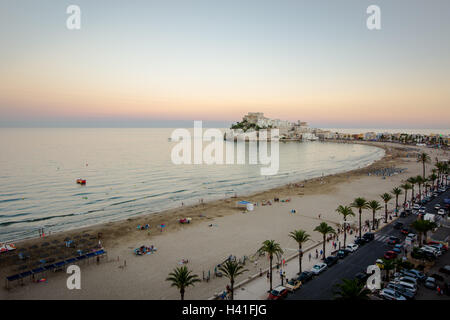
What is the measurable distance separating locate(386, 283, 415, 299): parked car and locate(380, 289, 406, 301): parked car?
274 millimetres

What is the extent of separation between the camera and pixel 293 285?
18.3m

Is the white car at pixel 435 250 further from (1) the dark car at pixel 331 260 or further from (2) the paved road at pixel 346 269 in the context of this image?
(1) the dark car at pixel 331 260

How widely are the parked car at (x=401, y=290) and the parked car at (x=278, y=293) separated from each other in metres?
6.51

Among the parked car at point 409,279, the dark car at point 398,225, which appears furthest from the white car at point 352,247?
the dark car at point 398,225

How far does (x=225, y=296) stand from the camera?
1783cm

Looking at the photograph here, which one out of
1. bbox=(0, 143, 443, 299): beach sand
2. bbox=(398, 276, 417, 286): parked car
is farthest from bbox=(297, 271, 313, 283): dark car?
bbox=(398, 276, 417, 286): parked car

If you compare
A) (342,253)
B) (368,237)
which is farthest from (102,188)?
(368,237)

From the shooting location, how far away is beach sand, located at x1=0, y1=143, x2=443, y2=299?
1942cm

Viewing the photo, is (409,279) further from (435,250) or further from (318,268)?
(435,250)
